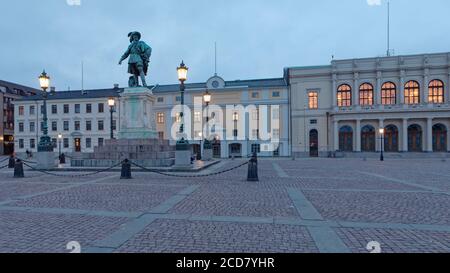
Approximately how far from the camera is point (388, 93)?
141 feet

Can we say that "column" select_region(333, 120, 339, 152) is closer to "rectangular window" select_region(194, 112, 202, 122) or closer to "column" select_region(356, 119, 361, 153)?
"column" select_region(356, 119, 361, 153)

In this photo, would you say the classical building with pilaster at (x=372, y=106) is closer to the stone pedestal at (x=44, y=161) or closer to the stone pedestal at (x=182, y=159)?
the stone pedestal at (x=182, y=159)

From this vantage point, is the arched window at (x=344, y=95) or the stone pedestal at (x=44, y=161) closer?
the stone pedestal at (x=44, y=161)

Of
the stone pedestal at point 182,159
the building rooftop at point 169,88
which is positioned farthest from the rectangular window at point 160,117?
the stone pedestal at point 182,159

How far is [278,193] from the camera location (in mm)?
9016

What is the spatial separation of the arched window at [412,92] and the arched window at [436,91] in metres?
1.64

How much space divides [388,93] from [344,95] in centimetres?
692

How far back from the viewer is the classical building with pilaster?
134 ft

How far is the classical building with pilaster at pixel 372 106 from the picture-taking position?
4094 cm

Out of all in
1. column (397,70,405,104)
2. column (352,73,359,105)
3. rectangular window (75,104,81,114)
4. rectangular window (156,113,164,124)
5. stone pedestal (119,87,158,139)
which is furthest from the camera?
rectangular window (75,104,81,114)

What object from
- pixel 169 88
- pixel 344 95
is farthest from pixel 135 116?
pixel 344 95

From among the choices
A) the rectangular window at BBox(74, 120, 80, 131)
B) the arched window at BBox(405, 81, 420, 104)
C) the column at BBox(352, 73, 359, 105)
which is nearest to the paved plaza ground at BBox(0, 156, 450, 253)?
the column at BBox(352, 73, 359, 105)

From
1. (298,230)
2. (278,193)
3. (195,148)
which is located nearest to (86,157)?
(278,193)

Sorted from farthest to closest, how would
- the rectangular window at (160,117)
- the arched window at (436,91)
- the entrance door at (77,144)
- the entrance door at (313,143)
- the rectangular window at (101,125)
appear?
1. the entrance door at (77,144)
2. the rectangular window at (101,125)
3. the rectangular window at (160,117)
4. the entrance door at (313,143)
5. the arched window at (436,91)
